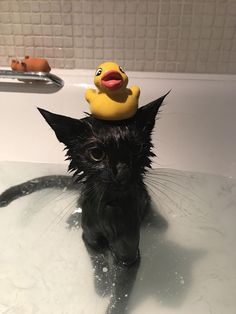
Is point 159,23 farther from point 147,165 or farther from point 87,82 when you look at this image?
point 147,165

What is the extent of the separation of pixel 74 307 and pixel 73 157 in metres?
0.33

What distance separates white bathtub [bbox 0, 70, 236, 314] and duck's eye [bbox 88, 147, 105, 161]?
0.32 m

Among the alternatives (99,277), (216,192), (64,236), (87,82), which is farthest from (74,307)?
(87,82)

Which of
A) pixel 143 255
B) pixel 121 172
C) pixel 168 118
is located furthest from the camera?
pixel 168 118

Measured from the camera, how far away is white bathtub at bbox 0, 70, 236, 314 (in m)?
0.84

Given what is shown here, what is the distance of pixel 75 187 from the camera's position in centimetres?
104

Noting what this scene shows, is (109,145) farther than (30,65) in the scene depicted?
No

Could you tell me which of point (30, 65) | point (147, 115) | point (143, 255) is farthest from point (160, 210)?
point (30, 65)

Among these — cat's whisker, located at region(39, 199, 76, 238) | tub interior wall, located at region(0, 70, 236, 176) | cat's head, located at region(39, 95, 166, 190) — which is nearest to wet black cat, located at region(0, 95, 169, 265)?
cat's head, located at region(39, 95, 166, 190)

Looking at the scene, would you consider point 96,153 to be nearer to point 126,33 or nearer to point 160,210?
point 160,210

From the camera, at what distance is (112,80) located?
63cm

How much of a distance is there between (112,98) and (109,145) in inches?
2.9

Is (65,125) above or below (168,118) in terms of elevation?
above

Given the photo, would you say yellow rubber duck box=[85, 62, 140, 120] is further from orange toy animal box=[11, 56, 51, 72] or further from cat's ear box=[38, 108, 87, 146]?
orange toy animal box=[11, 56, 51, 72]
